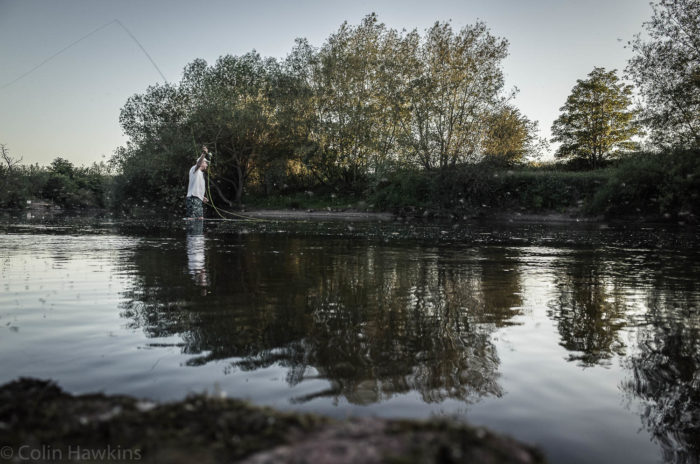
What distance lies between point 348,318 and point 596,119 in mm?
77690

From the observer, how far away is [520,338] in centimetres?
604

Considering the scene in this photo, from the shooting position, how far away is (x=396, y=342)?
572 centimetres

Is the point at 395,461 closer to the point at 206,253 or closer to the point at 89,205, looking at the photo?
the point at 206,253

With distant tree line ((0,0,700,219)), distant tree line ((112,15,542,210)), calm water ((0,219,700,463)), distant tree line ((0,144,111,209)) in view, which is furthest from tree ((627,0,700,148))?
distant tree line ((0,144,111,209))

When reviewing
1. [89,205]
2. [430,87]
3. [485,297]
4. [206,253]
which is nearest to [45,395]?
[485,297]

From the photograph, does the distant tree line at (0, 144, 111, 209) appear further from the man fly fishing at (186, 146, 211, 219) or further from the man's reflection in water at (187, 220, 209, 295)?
the man's reflection in water at (187, 220, 209, 295)

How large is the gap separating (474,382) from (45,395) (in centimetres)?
335

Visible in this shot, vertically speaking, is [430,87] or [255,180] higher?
[430,87]

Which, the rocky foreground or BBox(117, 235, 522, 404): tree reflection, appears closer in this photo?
the rocky foreground

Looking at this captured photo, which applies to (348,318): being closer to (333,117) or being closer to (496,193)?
(496,193)

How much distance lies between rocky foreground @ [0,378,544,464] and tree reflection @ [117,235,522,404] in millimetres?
1442

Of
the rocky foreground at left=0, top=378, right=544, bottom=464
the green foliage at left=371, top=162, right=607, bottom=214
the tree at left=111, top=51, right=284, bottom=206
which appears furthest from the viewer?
the tree at left=111, top=51, right=284, bottom=206

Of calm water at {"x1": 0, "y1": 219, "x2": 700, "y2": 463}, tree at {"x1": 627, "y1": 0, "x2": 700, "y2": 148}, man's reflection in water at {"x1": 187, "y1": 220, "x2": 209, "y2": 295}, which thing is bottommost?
calm water at {"x1": 0, "y1": 219, "x2": 700, "y2": 463}

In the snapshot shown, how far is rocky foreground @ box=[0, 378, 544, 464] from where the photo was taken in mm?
2236
